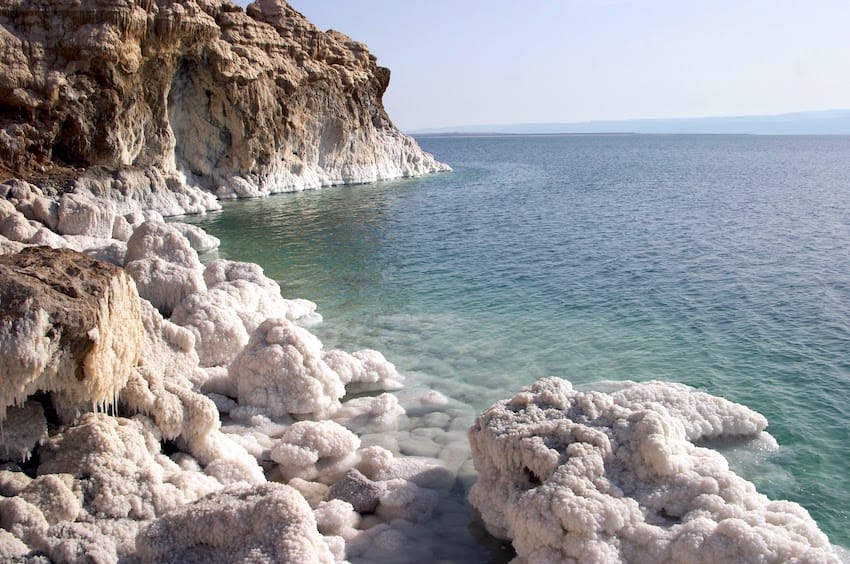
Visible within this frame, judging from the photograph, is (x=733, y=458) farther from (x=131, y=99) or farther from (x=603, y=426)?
(x=131, y=99)

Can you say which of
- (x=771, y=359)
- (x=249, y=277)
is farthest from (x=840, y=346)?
(x=249, y=277)

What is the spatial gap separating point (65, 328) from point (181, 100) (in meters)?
39.3

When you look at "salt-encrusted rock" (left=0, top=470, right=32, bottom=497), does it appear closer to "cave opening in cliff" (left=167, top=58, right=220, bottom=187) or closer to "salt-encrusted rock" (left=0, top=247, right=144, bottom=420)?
"salt-encrusted rock" (left=0, top=247, right=144, bottom=420)

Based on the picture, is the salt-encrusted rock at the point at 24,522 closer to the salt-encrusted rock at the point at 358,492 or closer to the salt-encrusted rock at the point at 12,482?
the salt-encrusted rock at the point at 12,482

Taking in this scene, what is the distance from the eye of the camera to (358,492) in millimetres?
8820

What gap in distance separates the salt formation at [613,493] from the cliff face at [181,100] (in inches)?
1176

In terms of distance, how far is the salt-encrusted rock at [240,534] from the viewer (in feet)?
20.4

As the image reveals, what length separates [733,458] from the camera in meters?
10.2

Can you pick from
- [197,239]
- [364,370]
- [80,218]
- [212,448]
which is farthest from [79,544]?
[197,239]

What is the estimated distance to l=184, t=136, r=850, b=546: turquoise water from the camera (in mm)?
13000

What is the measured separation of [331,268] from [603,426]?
678 inches

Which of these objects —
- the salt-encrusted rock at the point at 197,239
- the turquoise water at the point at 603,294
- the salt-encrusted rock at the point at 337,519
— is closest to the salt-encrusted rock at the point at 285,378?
the turquoise water at the point at 603,294

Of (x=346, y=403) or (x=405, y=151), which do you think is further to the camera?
(x=405, y=151)

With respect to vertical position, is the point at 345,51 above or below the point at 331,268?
above
